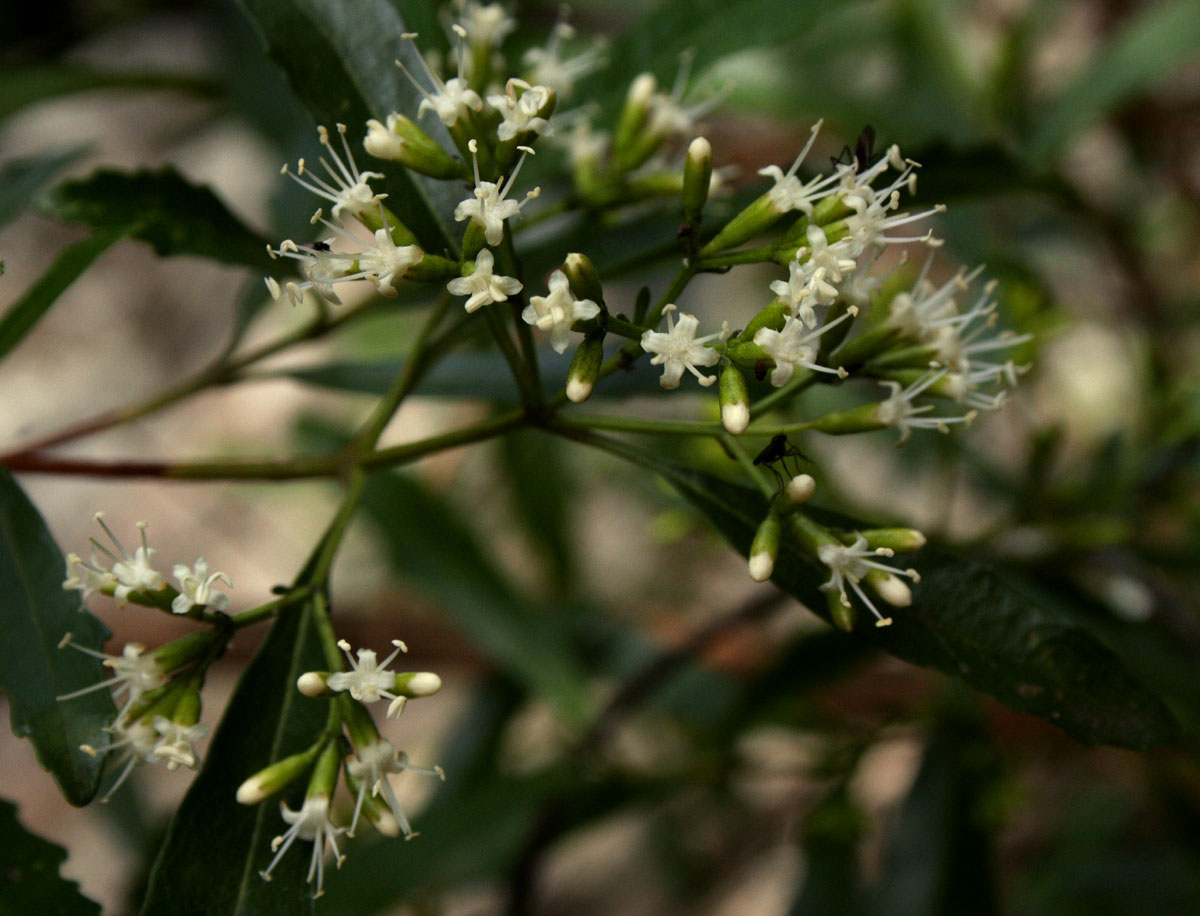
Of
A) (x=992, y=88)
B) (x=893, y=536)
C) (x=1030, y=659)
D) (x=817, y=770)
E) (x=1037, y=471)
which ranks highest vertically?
(x=893, y=536)

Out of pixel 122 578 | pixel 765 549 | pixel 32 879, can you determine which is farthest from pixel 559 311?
pixel 32 879

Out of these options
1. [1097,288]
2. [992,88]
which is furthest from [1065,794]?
[992,88]

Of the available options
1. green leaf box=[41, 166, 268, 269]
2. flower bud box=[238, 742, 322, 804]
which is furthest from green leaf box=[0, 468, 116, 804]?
green leaf box=[41, 166, 268, 269]

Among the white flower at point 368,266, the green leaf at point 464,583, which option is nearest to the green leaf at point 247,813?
the white flower at point 368,266

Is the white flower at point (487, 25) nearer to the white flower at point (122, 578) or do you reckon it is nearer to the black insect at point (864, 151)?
the black insect at point (864, 151)

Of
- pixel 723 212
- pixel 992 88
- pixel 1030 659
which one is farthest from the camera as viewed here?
pixel 992 88

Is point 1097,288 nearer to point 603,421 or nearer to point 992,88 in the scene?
point 992,88
